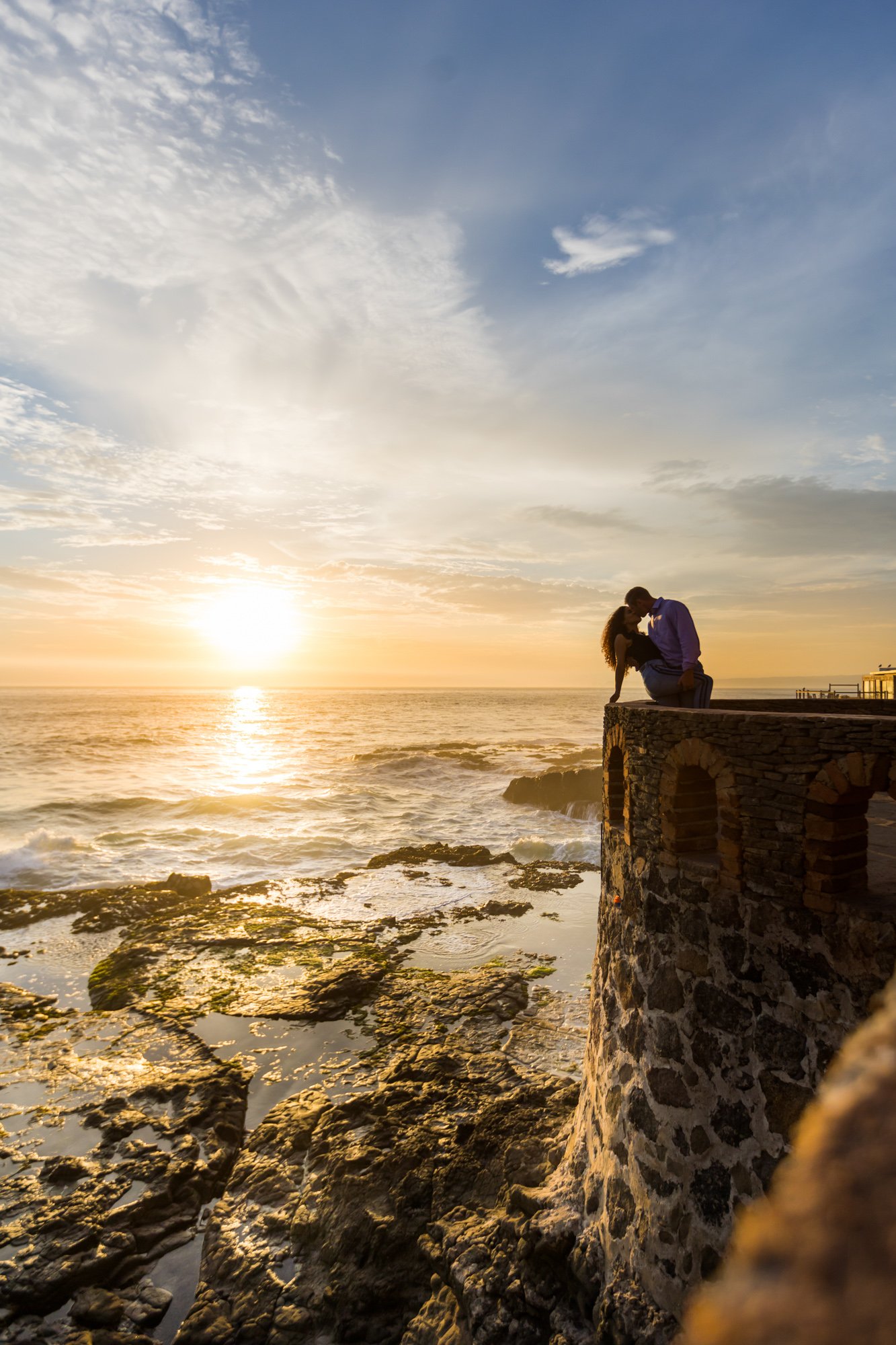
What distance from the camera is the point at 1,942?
54.6 feet

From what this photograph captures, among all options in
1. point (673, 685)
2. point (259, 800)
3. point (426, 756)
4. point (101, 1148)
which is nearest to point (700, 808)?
point (673, 685)

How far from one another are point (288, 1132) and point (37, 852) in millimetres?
19973

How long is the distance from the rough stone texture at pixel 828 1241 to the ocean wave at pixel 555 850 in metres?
23.2

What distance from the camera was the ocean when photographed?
24.1 metres

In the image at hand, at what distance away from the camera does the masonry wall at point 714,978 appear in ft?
15.2

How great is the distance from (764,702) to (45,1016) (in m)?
13.6

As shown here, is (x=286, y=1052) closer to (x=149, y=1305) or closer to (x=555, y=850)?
(x=149, y=1305)

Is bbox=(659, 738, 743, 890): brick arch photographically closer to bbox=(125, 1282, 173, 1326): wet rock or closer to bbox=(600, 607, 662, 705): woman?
bbox=(600, 607, 662, 705): woman

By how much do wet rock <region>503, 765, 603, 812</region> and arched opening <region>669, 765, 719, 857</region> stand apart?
976 inches

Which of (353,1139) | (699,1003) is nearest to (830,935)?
(699,1003)

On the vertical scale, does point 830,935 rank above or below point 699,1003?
above

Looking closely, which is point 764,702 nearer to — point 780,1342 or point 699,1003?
point 699,1003

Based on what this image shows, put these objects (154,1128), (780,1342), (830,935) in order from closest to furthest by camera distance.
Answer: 1. (780,1342)
2. (830,935)
3. (154,1128)

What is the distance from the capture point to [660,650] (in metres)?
7.35
